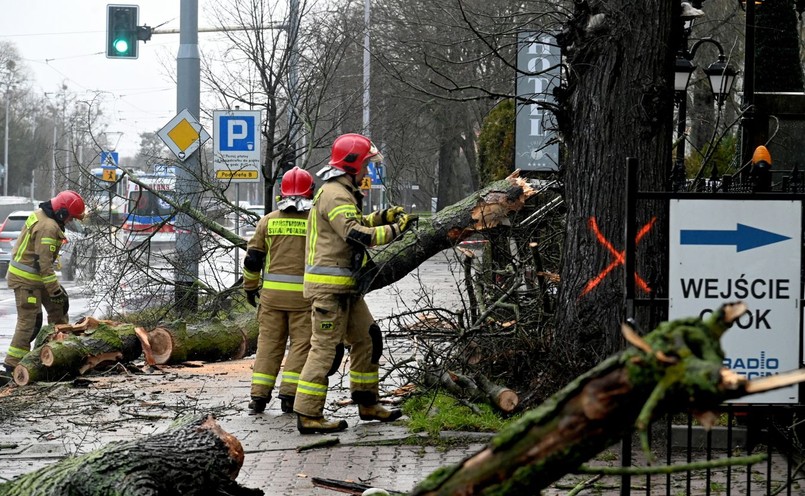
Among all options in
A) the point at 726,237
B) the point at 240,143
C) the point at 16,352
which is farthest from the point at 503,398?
the point at 240,143

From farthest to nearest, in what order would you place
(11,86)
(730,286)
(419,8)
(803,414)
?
(11,86) → (419,8) → (803,414) → (730,286)

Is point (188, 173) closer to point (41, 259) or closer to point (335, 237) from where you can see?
point (41, 259)

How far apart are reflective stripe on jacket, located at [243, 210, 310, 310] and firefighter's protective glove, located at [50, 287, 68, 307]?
4876 millimetres

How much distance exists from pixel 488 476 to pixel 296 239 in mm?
6196

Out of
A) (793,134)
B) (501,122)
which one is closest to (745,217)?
(793,134)

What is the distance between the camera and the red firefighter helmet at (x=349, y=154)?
25.8ft

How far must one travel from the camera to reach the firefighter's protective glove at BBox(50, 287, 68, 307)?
1268 centimetres

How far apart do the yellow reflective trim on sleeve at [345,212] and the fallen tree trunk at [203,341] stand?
14.3ft

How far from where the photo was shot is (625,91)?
7.27 m

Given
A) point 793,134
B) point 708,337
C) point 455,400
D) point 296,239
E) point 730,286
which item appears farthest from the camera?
point 793,134

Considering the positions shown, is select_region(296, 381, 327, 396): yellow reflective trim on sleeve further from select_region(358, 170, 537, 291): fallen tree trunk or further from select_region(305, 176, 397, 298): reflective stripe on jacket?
select_region(358, 170, 537, 291): fallen tree trunk

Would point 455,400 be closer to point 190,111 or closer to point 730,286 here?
point 730,286

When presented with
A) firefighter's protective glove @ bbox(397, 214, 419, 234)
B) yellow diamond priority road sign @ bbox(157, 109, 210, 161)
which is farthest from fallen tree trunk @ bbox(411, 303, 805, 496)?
yellow diamond priority road sign @ bbox(157, 109, 210, 161)

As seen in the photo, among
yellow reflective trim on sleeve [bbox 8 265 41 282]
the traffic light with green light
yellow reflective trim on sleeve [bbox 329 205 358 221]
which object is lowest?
yellow reflective trim on sleeve [bbox 8 265 41 282]
